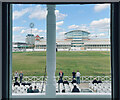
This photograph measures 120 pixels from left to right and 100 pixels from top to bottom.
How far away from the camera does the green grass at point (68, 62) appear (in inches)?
65.2

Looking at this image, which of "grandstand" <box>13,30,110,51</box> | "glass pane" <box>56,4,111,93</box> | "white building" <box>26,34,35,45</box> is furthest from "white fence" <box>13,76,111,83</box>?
"white building" <box>26,34,35,45</box>

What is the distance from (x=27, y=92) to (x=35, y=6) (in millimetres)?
1177

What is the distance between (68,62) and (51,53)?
10.4 inches

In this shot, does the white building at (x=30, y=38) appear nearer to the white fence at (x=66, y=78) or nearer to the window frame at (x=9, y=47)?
the window frame at (x=9, y=47)

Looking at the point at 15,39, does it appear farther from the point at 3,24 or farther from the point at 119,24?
the point at 119,24

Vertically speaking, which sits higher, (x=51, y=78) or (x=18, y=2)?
(x=18, y=2)

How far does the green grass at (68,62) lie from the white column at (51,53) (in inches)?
2.7

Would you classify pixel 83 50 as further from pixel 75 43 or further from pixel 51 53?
pixel 51 53

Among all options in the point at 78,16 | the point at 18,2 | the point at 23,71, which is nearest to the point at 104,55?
the point at 78,16

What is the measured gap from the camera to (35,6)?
167 cm

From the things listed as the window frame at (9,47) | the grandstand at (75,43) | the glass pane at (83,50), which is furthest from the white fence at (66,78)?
the grandstand at (75,43)

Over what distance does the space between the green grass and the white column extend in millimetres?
68

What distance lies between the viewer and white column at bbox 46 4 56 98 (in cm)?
167

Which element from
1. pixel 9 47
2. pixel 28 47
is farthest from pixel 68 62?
pixel 9 47
